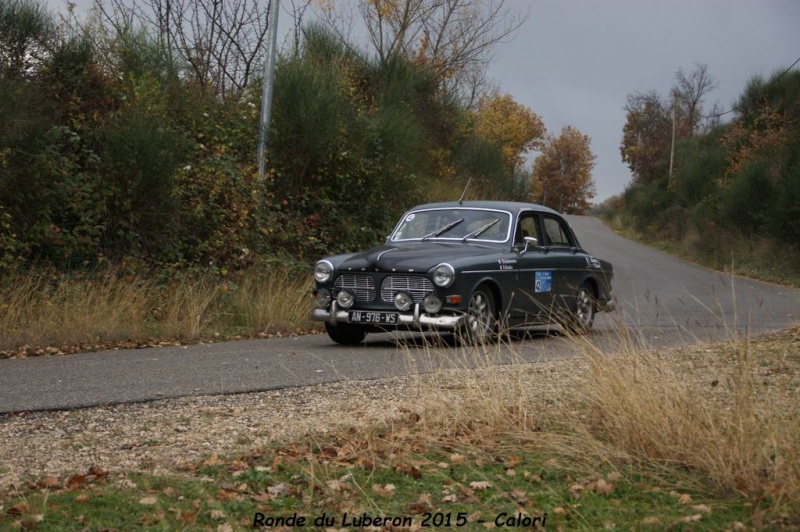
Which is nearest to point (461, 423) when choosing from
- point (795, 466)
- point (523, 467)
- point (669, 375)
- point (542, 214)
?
point (523, 467)

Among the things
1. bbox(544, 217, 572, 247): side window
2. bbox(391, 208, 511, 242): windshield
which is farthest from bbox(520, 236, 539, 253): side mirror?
bbox(544, 217, 572, 247): side window

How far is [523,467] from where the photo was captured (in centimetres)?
577

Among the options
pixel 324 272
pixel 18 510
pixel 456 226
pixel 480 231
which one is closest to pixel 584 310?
pixel 480 231

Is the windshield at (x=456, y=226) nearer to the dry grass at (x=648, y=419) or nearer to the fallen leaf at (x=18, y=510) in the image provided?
the dry grass at (x=648, y=419)

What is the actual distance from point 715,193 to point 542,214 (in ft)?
111

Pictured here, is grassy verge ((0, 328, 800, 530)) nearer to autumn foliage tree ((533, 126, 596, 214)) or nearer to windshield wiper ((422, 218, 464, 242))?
windshield wiper ((422, 218, 464, 242))

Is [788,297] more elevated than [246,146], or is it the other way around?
[246,146]

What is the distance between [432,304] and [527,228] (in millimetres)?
2402

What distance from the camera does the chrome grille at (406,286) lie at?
11.7m

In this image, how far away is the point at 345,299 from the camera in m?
12.1

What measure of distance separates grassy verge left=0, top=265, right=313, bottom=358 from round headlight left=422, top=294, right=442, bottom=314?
10.6 ft

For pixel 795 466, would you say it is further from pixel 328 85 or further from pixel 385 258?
pixel 328 85

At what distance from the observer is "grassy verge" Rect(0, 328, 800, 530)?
4859 mm

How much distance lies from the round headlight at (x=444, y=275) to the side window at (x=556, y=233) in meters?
2.62
